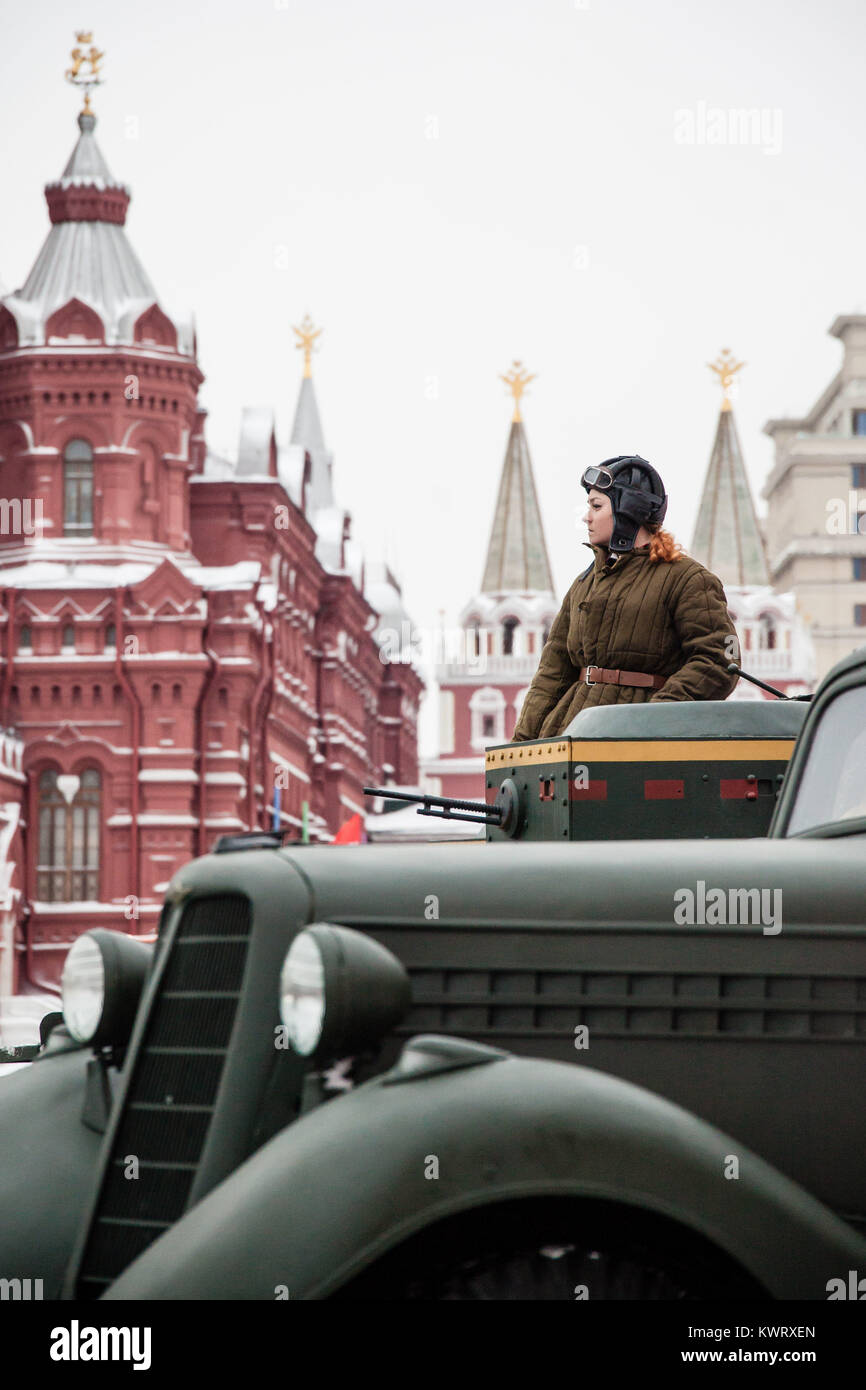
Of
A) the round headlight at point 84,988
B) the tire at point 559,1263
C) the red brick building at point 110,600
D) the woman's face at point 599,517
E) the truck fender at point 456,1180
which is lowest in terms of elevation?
the tire at point 559,1263

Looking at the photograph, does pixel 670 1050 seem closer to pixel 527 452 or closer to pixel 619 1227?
pixel 619 1227

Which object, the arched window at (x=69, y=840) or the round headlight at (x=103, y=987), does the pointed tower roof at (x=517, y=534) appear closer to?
the arched window at (x=69, y=840)

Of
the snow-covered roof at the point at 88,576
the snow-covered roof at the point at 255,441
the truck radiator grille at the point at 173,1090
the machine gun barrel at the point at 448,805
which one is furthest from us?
the snow-covered roof at the point at 255,441

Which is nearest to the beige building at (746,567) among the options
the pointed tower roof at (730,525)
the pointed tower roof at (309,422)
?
the pointed tower roof at (730,525)

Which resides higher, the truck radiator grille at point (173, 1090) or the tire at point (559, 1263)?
the truck radiator grille at point (173, 1090)

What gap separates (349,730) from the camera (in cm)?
5188

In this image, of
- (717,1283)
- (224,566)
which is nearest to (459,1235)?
(717,1283)

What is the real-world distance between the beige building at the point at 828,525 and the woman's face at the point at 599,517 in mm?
Result: 80000

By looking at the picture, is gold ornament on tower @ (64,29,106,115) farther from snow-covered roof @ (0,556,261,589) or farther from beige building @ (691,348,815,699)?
beige building @ (691,348,815,699)

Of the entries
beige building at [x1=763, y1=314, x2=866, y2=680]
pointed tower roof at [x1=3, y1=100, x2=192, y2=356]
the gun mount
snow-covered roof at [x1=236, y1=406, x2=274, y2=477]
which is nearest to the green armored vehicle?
the gun mount

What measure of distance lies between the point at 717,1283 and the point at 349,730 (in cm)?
4830

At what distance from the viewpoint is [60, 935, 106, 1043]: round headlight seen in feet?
14.4

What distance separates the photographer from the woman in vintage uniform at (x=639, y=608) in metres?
5.67

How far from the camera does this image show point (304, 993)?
11.9ft
